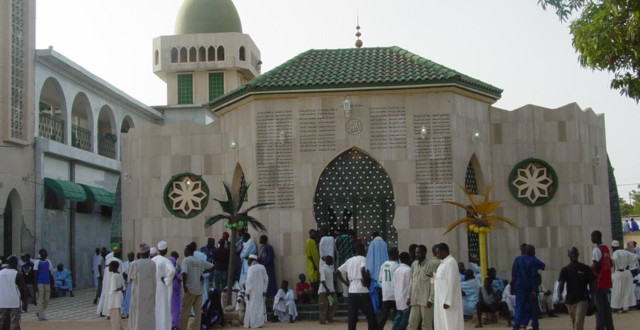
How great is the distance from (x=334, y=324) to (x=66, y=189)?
12.6m

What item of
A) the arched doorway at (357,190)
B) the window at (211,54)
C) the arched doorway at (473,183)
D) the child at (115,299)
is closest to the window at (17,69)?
the arched doorway at (357,190)

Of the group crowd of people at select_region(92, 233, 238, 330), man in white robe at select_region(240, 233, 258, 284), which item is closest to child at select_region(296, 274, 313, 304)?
man in white robe at select_region(240, 233, 258, 284)

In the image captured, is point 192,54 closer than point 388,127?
No

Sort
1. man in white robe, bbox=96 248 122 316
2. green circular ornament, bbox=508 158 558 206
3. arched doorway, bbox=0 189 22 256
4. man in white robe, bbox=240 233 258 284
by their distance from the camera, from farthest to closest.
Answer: arched doorway, bbox=0 189 22 256 → green circular ornament, bbox=508 158 558 206 → man in white robe, bbox=240 233 258 284 → man in white robe, bbox=96 248 122 316

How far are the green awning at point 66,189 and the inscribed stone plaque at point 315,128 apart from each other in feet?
33.4

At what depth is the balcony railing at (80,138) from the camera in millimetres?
28641

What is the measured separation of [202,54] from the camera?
36.6 meters

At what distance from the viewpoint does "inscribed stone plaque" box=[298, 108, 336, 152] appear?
1756cm

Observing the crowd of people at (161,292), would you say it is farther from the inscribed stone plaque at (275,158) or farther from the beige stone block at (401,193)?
the beige stone block at (401,193)

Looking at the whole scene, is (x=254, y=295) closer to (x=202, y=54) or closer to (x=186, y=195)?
(x=186, y=195)

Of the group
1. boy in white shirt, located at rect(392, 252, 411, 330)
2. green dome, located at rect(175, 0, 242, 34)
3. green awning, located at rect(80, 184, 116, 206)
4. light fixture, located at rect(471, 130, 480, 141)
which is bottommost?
boy in white shirt, located at rect(392, 252, 411, 330)

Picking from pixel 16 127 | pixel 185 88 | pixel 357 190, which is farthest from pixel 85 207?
pixel 357 190

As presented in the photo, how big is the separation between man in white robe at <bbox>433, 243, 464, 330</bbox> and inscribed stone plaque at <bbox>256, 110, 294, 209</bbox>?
22.9 ft

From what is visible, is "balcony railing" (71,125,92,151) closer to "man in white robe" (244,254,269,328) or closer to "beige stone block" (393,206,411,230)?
"beige stone block" (393,206,411,230)
